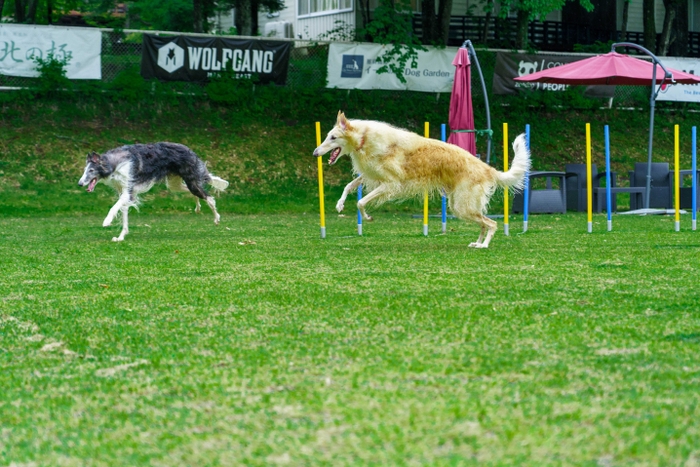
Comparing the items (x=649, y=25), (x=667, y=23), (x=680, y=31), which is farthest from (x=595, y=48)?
(x=680, y=31)

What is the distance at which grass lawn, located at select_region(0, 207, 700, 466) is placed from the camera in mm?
3084

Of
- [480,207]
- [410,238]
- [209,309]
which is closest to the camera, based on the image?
[209,309]

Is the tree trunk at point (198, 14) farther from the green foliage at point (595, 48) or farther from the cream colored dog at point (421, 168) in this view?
the cream colored dog at point (421, 168)

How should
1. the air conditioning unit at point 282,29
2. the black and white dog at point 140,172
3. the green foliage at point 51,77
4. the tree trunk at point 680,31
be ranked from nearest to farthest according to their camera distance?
1. the black and white dog at point 140,172
2. the green foliage at point 51,77
3. the tree trunk at point 680,31
4. the air conditioning unit at point 282,29

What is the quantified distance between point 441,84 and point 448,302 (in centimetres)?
1827

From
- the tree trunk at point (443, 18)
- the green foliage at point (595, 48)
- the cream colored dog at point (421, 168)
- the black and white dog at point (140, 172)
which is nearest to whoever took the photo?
the cream colored dog at point (421, 168)

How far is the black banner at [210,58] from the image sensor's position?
2167 centimetres

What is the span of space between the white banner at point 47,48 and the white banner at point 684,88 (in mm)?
15021

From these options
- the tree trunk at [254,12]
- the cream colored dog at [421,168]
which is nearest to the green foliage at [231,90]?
the tree trunk at [254,12]

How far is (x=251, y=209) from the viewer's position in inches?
759

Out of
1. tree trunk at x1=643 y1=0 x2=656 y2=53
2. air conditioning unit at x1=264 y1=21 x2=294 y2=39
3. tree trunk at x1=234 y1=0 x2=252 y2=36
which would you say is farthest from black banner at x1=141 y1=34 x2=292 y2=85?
air conditioning unit at x1=264 y1=21 x2=294 y2=39

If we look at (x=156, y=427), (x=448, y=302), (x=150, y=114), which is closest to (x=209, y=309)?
(x=448, y=302)

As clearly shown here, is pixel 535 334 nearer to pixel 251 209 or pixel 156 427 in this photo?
pixel 156 427

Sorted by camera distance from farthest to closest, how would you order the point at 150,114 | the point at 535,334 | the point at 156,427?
1. the point at 150,114
2. the point at 535,334
3. the point at 156,427
